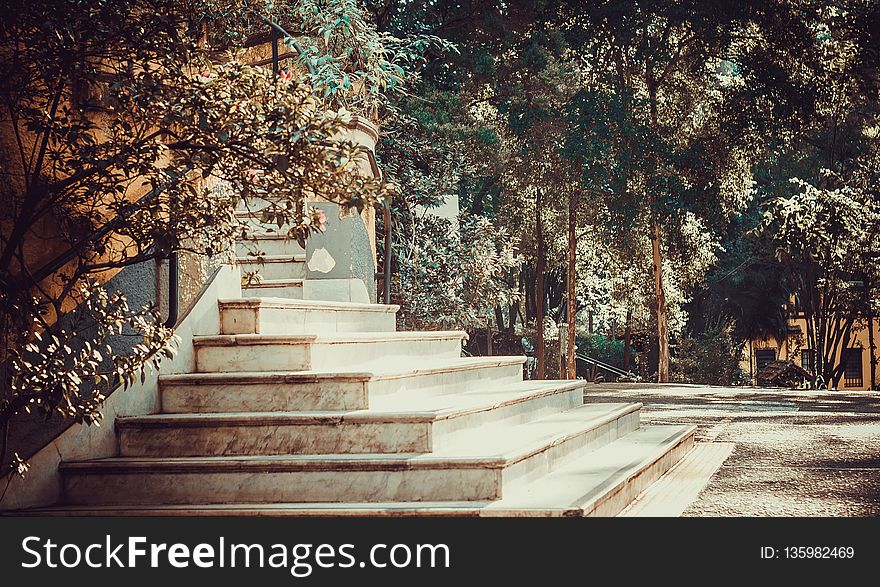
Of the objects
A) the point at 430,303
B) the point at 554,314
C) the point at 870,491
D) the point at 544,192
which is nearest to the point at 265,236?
the point at 870,491

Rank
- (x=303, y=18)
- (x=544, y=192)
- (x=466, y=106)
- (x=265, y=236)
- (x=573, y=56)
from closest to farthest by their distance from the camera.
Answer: (x=265, y=236) < (x=303, y=18) < (x=466, y=106) < (x=573, y=56) < (x=544, y=192)

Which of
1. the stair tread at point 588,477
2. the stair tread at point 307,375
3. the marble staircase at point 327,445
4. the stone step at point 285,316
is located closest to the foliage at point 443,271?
the stair tread at point 588,477

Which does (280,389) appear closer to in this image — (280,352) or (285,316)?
(280,352)

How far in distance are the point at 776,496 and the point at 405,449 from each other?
258 cm

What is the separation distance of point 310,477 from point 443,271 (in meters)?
10.1

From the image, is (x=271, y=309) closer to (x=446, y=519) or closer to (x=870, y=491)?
(x=446, y=519)

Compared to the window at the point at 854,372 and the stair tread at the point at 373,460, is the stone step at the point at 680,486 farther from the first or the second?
the window at the point at 854,372

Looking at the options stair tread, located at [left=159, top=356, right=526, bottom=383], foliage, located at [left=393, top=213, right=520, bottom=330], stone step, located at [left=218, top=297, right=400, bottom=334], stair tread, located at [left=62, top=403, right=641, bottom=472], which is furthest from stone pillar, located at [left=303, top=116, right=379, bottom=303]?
foliage, located at [left=393, top=213, right=520, bottom=330]

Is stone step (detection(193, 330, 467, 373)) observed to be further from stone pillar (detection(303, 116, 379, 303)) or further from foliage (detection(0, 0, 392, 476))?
stone pillar (detection(303, 116, 379, 303))

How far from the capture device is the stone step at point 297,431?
17.5ft

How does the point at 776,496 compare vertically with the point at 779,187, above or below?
below

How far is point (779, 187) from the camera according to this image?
3147 centimetres

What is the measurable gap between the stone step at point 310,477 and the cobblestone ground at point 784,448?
1339mm

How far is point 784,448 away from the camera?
9258 mm
